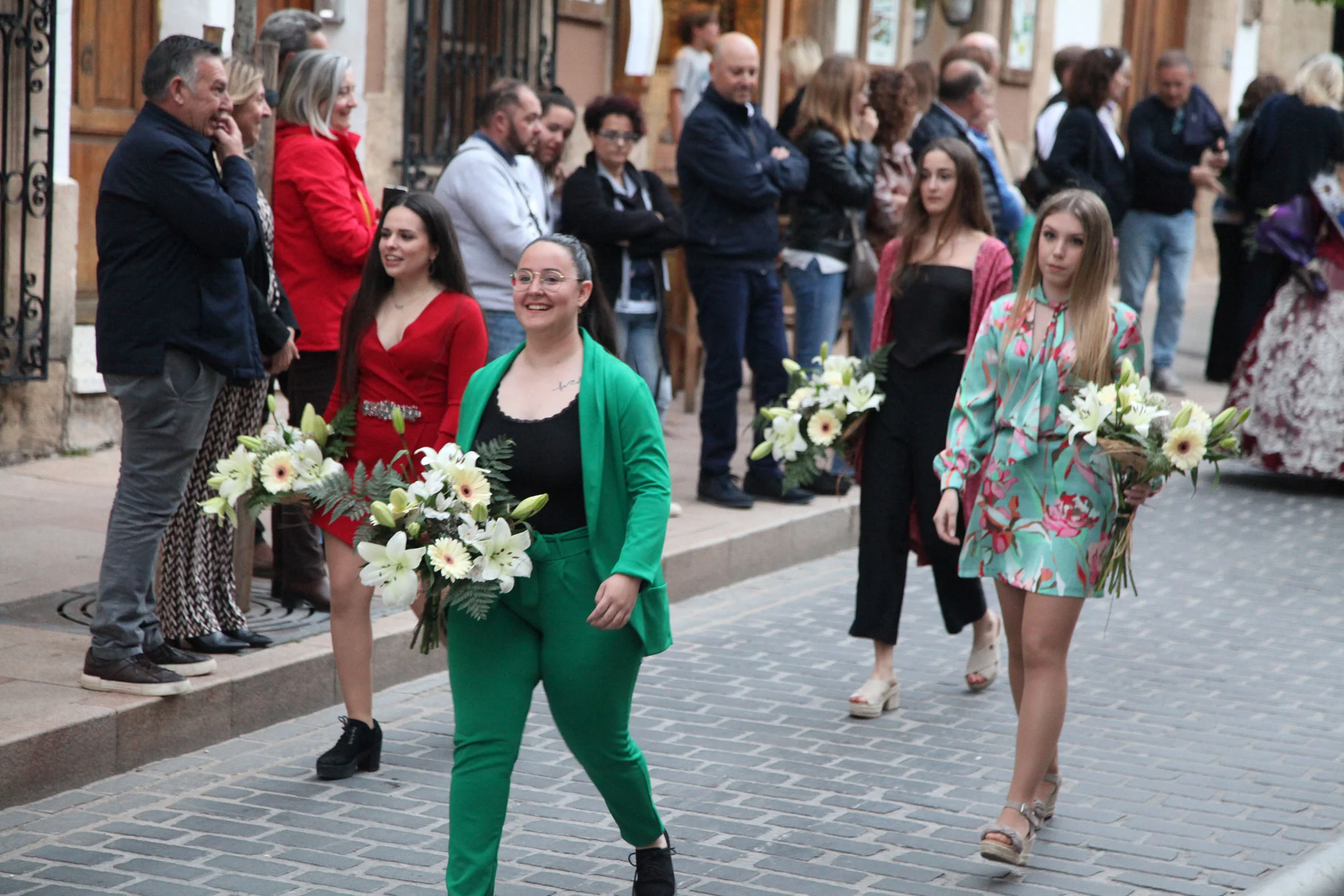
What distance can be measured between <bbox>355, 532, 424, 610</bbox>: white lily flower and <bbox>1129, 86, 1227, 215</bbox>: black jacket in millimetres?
10257

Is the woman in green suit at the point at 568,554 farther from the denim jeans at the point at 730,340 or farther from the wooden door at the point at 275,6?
the wooden door at the point at 275,6

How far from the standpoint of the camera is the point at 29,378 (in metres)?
8.81

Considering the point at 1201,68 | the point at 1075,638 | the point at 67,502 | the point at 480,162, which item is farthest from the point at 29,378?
the point at 1201,68

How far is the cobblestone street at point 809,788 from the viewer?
471 cm

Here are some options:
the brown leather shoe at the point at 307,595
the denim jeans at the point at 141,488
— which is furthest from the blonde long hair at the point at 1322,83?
the denim jeans at the point at 141,488

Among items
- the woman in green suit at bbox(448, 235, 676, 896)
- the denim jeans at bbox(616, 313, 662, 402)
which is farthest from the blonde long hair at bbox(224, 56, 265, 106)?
the denim jeans at bbox(616, 313, 662, 402)

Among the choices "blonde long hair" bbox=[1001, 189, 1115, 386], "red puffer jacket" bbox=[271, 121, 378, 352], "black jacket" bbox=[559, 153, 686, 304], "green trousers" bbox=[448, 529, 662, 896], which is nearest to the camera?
"green trousers" bbox=[448, 529, 662, 896]

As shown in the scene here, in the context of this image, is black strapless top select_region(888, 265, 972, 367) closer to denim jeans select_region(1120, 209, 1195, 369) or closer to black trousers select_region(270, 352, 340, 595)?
black trousers select_region(270, 352, 340, 595)

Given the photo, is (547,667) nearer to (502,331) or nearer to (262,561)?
(262,561)

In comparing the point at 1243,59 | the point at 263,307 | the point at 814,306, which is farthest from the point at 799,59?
the point at 1243,59

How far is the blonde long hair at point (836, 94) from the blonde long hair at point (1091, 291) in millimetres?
4187

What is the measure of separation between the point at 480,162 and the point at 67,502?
239cm

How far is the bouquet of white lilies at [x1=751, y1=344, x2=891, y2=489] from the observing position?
6.38 metres

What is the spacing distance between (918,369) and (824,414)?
1.17ft
